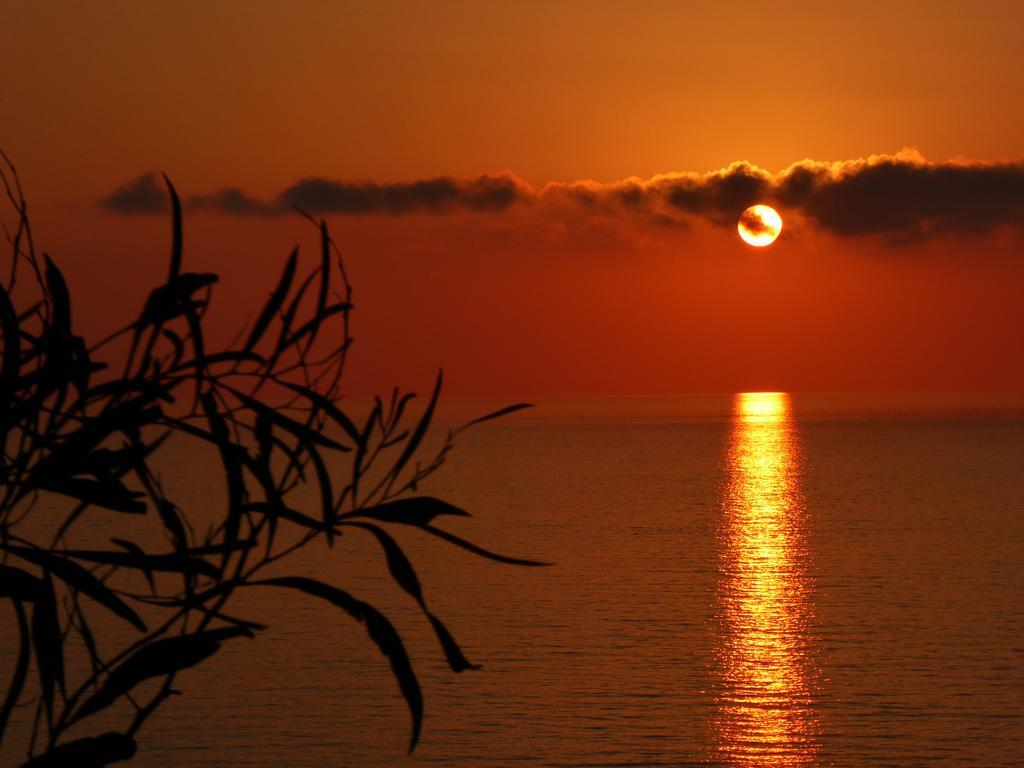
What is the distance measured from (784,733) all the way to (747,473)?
9523cm

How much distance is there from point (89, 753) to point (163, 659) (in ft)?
0.87

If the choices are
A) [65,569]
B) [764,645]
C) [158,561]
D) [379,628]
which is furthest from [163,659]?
[764,645]

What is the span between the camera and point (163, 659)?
3396 mm

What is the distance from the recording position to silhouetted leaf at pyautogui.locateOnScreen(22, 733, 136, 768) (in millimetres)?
3301

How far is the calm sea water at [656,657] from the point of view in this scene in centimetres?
2453

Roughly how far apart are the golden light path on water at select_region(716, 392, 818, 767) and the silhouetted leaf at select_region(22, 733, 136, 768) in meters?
21.2

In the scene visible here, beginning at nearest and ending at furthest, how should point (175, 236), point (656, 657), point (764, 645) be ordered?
1. point (175, 236)
2. point (656, 657)
3. point (764, 645)

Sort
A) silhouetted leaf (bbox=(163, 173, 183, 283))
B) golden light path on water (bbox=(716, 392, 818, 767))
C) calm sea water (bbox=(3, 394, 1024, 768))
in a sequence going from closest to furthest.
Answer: silhouetted leaf (bbox=(163, 173, 183, 283)), calm sea water (bbox=(3, 394, 1024, 768)), golden light path on water (bbox=(716, 392, 818, 767))

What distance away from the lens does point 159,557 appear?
135 inches

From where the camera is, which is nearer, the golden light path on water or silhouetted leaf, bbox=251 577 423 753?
silhouetted leaf, bbox=251 577 423 753

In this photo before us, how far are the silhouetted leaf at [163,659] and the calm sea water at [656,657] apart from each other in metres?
20.3

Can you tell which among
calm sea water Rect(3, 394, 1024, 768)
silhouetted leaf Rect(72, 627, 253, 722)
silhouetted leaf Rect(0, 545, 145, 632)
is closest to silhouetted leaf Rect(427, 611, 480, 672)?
silhouetted leaf Rect(72, 627, 253, 722)

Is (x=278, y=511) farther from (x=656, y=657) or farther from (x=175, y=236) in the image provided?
(x=656, y=657)

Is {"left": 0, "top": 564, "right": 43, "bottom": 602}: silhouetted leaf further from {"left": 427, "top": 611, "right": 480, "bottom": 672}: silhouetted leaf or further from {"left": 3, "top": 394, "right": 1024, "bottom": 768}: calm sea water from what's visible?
{"left": 3, "top": 394, "right": 1024, "bottom": 768}: calm sea water
